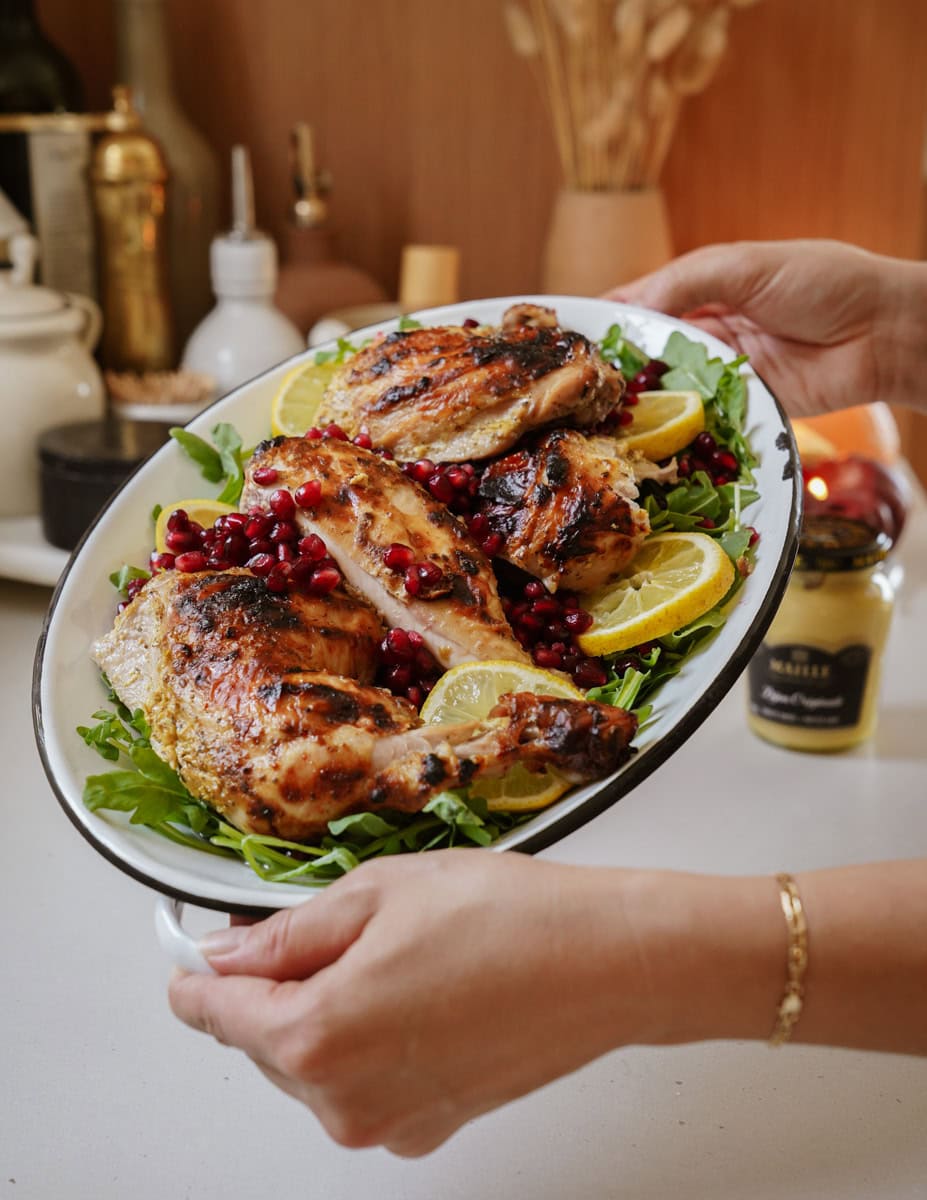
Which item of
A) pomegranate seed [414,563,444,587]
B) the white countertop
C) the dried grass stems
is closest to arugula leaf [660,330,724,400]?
pomegranate seed [414,563,444,587]

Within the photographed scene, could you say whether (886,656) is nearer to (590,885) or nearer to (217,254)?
(590,885)

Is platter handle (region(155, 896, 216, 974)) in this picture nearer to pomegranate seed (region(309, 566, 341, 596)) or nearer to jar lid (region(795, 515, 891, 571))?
pomegranate seed (region(309, 566, 341, 596))

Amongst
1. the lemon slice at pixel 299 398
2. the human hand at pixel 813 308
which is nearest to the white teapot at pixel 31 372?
the lemon slice at pixel 299 398

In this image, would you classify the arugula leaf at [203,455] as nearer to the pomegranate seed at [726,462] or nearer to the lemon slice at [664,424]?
the lemon slice at [664,424]

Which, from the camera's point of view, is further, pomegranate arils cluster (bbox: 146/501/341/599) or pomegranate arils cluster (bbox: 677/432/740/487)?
pomegranate arils cluster (bbox: 677/432/740/487)

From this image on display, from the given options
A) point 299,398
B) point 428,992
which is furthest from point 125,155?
point 428,992

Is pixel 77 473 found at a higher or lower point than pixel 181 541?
lower

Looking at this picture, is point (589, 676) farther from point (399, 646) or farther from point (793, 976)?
point (793, 976)
